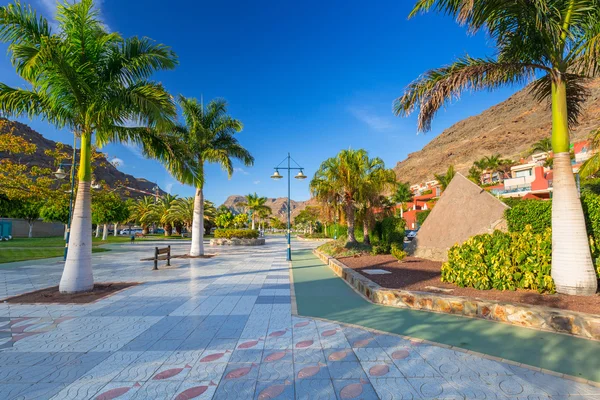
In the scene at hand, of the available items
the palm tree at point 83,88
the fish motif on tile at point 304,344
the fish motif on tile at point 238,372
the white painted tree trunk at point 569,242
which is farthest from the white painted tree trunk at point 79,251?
the white painted tree trunk at point 569,242

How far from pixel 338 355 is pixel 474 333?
2.37 m

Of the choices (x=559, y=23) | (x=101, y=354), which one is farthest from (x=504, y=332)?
(x=559, y=23)

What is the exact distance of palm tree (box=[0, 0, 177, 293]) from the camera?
682 centimetres

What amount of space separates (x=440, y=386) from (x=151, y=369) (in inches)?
131

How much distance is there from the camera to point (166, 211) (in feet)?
160

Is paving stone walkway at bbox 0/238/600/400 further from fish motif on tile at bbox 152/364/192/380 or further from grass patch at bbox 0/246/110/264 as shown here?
grass patch at bbox 0/246/110/264

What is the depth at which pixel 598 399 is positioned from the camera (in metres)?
2.85

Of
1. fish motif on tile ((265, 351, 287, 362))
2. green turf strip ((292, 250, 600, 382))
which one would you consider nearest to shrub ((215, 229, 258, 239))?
green turf strip ((292, 250, 600, 382))

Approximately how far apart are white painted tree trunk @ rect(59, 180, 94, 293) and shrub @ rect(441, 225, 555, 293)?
9.30m

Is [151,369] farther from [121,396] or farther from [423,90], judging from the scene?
[423,90]

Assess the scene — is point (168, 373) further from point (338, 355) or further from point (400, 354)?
point (400, 354)

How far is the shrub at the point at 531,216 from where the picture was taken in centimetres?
845

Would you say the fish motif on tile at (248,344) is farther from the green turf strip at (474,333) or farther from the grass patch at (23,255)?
the grass patch at (23,255)

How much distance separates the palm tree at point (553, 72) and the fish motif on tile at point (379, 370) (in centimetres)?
464
